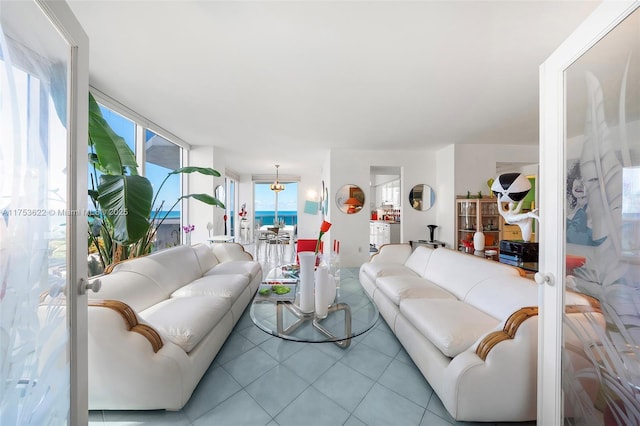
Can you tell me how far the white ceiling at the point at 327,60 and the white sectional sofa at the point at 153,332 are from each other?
179 cm

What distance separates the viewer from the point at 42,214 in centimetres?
70

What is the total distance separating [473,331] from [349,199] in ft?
12.0

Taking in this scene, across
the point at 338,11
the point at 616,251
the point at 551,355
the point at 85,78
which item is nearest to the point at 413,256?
the point at 551,355

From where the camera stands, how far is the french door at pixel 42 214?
0.59 metres

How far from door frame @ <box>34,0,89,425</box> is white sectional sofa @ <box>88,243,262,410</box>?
380mm

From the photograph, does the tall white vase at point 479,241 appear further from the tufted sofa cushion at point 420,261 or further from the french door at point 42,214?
the french door at point 42,214

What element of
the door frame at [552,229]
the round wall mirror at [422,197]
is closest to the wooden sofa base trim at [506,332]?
the door frame at [552,229]

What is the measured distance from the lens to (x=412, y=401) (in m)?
1.45

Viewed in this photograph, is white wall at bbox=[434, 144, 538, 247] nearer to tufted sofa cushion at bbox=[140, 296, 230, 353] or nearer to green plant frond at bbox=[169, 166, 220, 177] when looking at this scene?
green plant frond at bbox=[169, 166, 220, 177]

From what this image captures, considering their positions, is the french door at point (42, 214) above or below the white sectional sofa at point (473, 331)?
above

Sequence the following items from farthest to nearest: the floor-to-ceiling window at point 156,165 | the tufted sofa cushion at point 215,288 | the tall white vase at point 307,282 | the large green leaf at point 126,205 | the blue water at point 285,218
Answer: the blue water at point 285,218
the floor-to-ceiling window at point 156,165
the tufted sofa cushion at point 215,288
the tall white vase at point 307,282
the large green leaf at point 126,205

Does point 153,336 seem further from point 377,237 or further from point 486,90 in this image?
point 377,237

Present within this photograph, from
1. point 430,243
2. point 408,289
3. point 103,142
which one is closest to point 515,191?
point 408,289

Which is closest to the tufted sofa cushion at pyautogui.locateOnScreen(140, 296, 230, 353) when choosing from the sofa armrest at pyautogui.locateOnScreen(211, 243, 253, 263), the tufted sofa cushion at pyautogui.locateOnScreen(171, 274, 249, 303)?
the tufted sofa cushion at pyautogui.locateOnScreen(171, 274, 249, 303)
